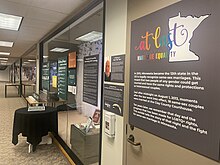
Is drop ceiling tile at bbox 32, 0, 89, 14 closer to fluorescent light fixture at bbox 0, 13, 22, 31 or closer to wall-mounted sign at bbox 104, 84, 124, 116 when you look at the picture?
fluorescent light fixture at bbox 0, 13, 22, 31

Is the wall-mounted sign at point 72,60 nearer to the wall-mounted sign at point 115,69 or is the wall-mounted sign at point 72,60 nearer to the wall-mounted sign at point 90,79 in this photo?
the wall-mounted sign at point 90,79

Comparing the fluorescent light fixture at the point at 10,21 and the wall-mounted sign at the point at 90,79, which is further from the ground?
the fluorescent light fixture at the point at 10,21

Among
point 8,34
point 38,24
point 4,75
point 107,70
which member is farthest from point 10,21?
point 4,75

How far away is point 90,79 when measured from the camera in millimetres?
2791

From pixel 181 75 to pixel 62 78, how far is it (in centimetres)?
340

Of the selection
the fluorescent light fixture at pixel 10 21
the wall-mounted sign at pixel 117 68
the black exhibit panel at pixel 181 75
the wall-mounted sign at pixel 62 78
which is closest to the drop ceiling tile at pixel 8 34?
the fluorescent light fixture at pixel 10 21

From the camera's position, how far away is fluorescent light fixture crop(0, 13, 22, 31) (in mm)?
3447

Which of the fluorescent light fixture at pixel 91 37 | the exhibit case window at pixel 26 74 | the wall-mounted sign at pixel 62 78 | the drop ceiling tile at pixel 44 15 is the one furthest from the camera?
the exhibit case window at pixel 26 74

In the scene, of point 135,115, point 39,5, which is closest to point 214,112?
A: point 135,115

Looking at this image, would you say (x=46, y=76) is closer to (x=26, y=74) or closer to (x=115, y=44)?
(x=115, y=44)

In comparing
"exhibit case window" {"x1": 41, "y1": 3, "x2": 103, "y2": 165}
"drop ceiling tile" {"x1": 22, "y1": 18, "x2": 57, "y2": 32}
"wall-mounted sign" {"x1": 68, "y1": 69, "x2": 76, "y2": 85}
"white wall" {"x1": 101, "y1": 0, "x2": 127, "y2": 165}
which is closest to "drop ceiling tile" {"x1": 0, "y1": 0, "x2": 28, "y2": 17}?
"drop ceiling tile" {"x1": 22, "y1": 18, "x2": 57, "y2": 32}

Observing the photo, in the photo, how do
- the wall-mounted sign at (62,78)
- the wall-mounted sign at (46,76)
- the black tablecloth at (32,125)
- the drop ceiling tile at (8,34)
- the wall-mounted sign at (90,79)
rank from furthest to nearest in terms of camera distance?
the wall-mounted sign at (46,76)
the drop ceiling tile at (8,34)
the wall-mounted sign at (62,78)
the black tablecloth at (32,125)
the wall-mounted sign at (90,79)

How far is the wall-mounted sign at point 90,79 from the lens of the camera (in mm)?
2594

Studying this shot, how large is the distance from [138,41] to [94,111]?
1531 millimetres
